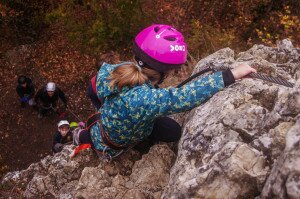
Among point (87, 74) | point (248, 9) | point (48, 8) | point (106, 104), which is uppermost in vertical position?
point (106, 104)

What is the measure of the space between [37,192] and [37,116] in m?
6.73

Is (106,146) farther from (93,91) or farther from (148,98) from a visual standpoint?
(148,98)

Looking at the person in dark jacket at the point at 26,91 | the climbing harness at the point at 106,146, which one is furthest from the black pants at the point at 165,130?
the person in dark jacket at the point at 26,91

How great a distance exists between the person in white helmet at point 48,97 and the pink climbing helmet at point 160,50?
7.08 meters

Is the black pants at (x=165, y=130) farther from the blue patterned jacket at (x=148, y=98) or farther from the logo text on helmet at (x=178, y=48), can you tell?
the logo text on helmet at (x=178, y=48)

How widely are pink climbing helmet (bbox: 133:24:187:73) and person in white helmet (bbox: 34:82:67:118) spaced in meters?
7.08

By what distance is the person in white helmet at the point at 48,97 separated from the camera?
36.4 ft

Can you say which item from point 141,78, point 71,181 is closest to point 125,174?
point 71,181

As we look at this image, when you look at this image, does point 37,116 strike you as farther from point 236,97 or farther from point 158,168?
point 236,97

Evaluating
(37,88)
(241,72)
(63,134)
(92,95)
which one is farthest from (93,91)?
(37,88)

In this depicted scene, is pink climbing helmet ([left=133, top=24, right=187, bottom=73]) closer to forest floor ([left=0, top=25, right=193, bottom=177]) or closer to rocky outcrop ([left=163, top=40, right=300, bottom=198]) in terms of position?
rocky outcrop ([left=163, top=40, right=300, bottom=198])

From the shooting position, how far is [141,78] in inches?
→ 165

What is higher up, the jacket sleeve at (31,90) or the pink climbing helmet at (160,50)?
the pink climbing helmet at (160,50)

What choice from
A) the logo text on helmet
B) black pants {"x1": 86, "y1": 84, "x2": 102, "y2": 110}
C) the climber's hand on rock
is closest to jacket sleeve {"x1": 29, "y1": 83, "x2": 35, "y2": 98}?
black pants {"x1": 86, "y1": 84, "x2": 102, "y2": 110}
